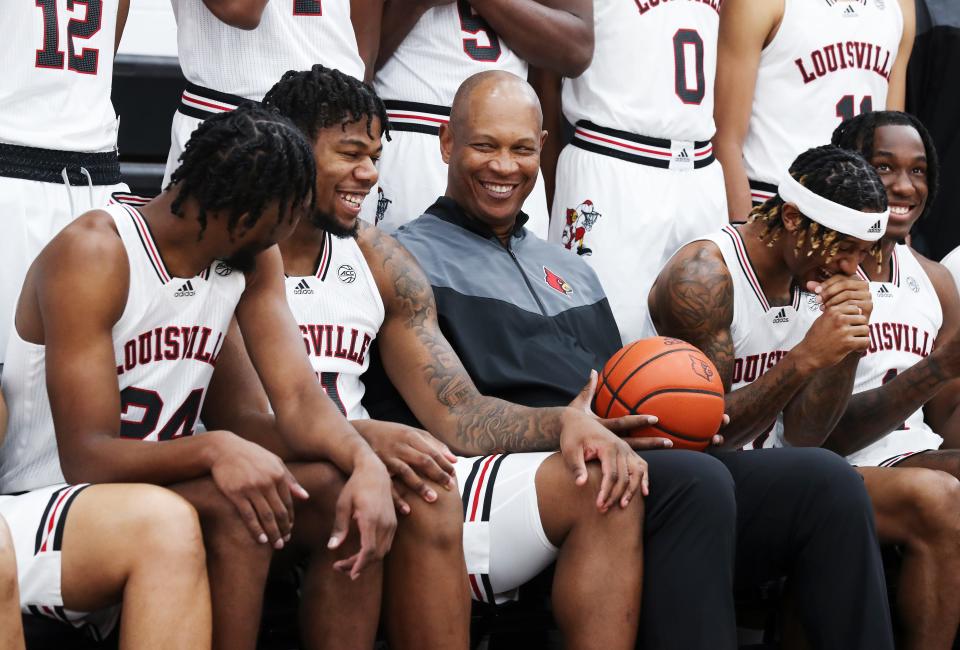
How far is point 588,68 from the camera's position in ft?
15.5

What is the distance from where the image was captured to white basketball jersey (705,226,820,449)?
411cm

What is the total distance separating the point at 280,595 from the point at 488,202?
1.39 metres

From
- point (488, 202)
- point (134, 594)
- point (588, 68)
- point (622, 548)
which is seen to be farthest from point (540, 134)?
point (134, 594)

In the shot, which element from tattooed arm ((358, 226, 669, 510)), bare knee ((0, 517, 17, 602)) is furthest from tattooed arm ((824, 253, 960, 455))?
bare knee ((0, 517, 17, 602))

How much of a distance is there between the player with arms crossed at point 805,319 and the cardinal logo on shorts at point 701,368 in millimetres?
411

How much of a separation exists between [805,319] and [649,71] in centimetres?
109

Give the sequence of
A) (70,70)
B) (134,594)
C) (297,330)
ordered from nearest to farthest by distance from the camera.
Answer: (134,594) < (297,330) < (70,70)

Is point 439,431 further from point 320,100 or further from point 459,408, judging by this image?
point 320,100

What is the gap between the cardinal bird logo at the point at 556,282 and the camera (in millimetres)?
3939

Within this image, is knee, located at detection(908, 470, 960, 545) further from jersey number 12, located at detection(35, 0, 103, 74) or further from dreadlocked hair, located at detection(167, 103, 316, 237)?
jersey number 12, located at detection(35, 0, 103, 74)

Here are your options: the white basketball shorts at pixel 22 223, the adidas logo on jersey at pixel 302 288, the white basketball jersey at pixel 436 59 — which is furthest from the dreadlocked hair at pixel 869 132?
the white basketball shorts at pixel 22 223

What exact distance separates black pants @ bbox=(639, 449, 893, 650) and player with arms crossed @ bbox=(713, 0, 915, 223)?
1.78 m

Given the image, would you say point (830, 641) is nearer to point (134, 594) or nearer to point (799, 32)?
point (134, 594)

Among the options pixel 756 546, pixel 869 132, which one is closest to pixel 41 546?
pixel 756 546
